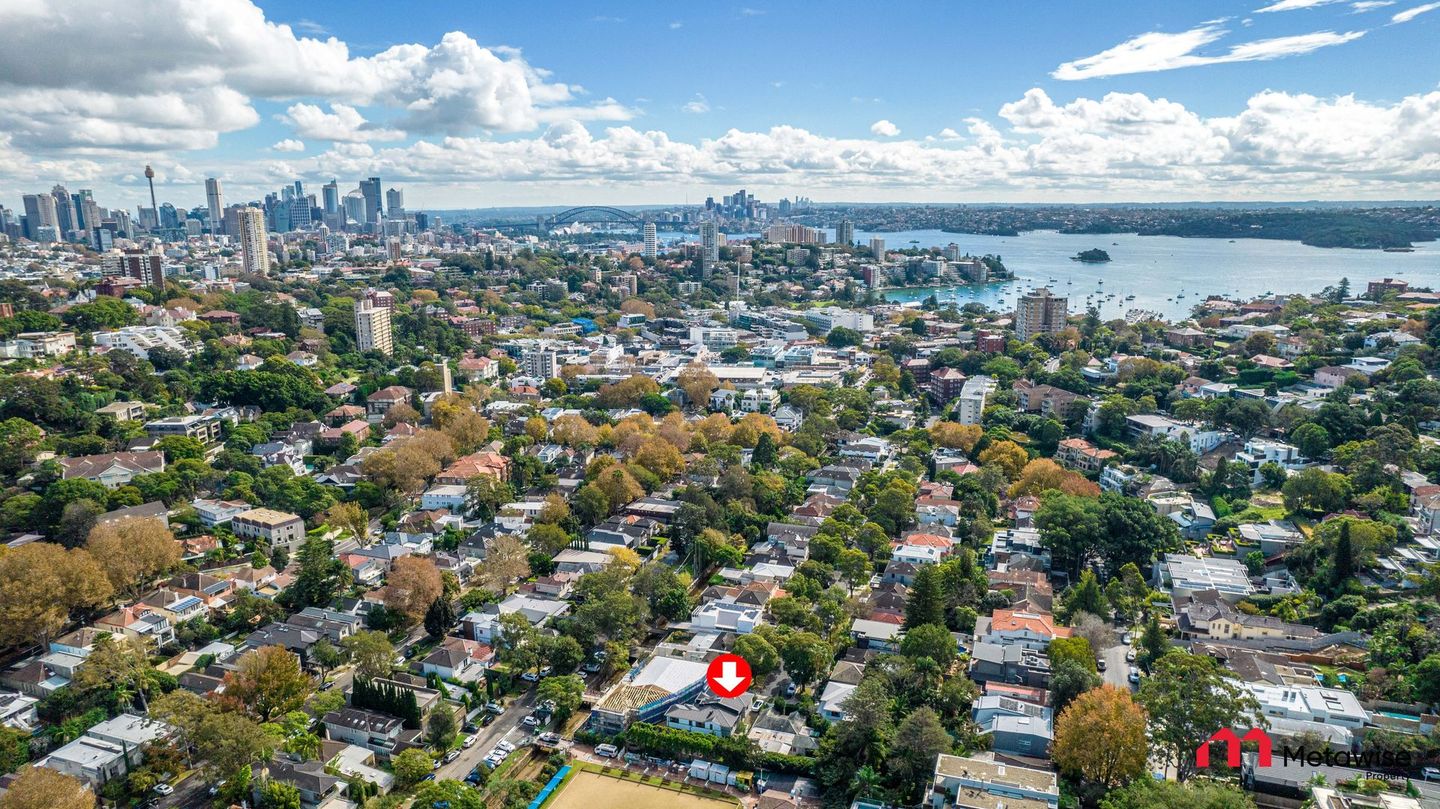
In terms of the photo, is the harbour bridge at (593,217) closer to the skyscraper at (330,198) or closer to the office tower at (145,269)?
the skyscraper at (330,198)

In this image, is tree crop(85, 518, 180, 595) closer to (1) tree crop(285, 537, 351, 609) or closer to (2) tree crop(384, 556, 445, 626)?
(1) tree crop(285, 537, 351, 609)

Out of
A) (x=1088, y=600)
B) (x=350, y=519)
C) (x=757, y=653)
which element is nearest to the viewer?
(x=757, y=653)

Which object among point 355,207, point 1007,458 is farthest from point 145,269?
point 355,207

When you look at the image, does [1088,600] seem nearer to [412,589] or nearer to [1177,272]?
[412,589]

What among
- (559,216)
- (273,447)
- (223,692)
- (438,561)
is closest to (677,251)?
(273,447)

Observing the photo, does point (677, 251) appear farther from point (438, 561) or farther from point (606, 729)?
point (606, 729)

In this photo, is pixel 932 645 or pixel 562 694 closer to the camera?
pixel 562 694
